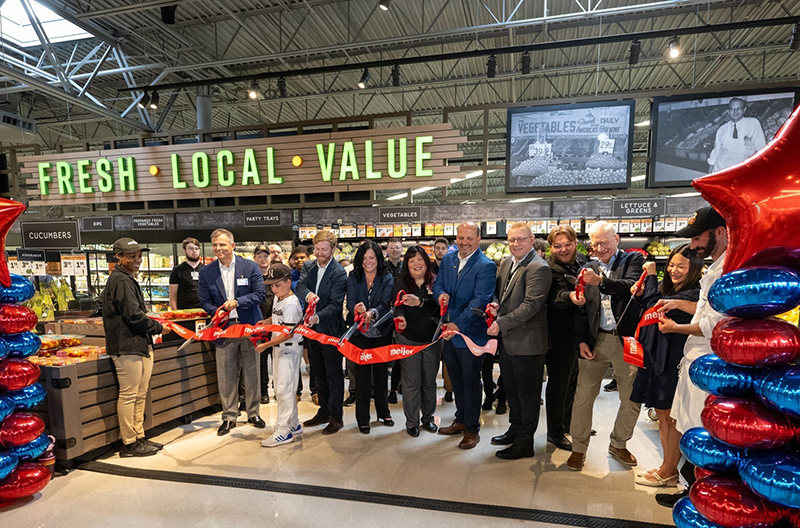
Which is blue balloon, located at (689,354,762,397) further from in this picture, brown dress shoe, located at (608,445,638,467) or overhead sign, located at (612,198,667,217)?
overhead sign, located at (612,198,667,217)

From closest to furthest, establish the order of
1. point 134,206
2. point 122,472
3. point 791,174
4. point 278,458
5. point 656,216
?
point 791,174 → point 122,472 → point 278,458 → point 134,206 → point 656,216

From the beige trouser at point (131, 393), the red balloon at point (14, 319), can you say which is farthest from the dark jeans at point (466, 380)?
the red balloon at point (14, 319)

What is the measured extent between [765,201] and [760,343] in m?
0.46

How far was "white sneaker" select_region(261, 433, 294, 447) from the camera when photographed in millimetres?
3477

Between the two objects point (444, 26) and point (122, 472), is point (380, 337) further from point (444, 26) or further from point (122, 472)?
point (444, 26)

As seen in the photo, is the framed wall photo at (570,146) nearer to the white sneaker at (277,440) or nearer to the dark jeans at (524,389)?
the dark jeans at (524,389)

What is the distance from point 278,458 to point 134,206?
15.2ft

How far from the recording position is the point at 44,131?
12383mm

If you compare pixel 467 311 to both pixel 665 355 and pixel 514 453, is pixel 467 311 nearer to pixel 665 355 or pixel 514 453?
pixel 514 453

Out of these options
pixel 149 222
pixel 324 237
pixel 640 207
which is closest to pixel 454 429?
pixel 324 237

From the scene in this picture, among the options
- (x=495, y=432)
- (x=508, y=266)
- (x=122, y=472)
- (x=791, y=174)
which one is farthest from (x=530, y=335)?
(x=122, y=472)

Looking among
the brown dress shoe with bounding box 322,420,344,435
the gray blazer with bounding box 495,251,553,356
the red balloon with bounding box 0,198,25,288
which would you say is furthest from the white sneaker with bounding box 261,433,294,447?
A: the red balloon with bounding box 0,198,25,288

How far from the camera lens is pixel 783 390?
117 cm

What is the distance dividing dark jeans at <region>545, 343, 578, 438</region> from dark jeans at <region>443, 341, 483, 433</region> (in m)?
0.60
